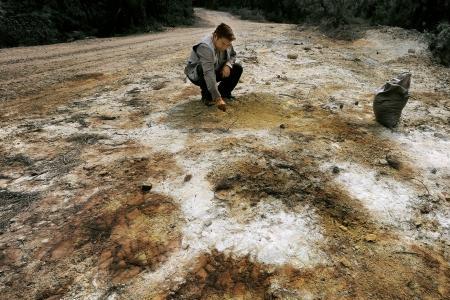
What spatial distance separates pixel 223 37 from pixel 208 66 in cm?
37

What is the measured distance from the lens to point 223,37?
3688 millimetres

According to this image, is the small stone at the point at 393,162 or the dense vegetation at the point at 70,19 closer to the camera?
the small stone at the point at 393,162

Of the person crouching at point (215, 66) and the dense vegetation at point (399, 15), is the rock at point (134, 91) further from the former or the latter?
the dense vegetation at point (399, 15)

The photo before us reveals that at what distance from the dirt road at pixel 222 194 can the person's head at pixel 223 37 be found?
0.81m

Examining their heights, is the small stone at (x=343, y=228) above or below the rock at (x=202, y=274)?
above

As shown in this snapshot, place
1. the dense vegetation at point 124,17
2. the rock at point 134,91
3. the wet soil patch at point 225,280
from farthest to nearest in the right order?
the dense vegetation at point 124,17 → the rock at point 134,91 → the wet soil patch at point 225,280

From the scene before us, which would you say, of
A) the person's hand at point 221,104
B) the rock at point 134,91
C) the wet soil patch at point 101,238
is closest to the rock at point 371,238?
the wet soil patch at point 101,238

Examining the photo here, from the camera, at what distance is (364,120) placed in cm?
412

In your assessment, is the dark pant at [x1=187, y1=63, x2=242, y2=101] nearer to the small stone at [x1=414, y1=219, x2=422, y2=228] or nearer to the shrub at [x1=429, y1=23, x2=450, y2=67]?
the small stone at [x1=414, y1=219, x2=422, y2=228]

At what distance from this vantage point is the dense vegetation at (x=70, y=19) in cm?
960

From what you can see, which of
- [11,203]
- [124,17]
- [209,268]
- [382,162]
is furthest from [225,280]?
[124,17]

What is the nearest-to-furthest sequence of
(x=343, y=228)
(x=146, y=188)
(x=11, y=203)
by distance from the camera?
1. (x=343, y=228)
2. (x=11, y=203)
3. (x=146, y=188)

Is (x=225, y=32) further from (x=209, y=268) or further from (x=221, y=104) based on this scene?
(x=209, y=268)

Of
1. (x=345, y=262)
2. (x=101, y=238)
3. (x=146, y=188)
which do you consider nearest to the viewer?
(x=345, y=262)
